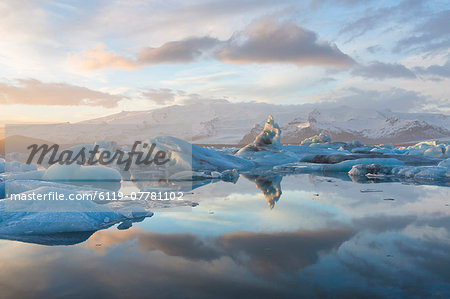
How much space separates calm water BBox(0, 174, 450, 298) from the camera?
262 cm

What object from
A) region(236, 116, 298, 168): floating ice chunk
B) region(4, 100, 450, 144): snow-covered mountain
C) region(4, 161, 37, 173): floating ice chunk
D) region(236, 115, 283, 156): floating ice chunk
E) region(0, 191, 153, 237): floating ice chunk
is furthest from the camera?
region(4, 100, 450, 144): snow-covered mountain

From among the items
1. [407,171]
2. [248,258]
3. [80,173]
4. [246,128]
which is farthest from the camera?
[246,128]

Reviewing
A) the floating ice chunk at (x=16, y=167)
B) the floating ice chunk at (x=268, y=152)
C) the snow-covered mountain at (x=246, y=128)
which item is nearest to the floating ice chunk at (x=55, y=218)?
the floating ice chunk at (x=16, y=167)

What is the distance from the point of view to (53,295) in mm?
2527

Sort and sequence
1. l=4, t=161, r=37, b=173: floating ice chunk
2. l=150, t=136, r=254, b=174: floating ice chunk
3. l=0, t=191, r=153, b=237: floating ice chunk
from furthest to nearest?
1. l=150, t=136, r=254, b=174: floating ice chunk
2. l=4, t=161, r=37, b=173: floating ice chunk
3. l=0, t=191, r=153, b=237: floating ice chunk

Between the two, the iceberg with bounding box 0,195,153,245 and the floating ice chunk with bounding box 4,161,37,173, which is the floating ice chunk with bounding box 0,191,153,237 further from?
the floating ice chunk with bounding box 4,161,37,173

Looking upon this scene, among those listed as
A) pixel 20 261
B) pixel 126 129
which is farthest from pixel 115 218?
pixel 126 129

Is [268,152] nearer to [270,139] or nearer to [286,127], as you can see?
[270,139]

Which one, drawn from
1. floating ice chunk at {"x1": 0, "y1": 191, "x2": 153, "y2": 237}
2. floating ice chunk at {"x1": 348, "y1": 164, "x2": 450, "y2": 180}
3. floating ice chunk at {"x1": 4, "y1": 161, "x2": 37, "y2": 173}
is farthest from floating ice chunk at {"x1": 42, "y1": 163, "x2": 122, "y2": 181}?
floating ice chunk at {"x1": 348, "y1": 164, "x2": 450, "y2": 180}

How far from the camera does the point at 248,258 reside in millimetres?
3309

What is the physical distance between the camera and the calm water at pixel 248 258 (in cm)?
262

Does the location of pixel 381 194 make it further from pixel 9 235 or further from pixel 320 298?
pixel 9 235

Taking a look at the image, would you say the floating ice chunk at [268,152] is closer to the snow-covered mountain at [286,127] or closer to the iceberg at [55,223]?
the iceberg at [55,223]

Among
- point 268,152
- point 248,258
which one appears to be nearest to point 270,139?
point 268,152
